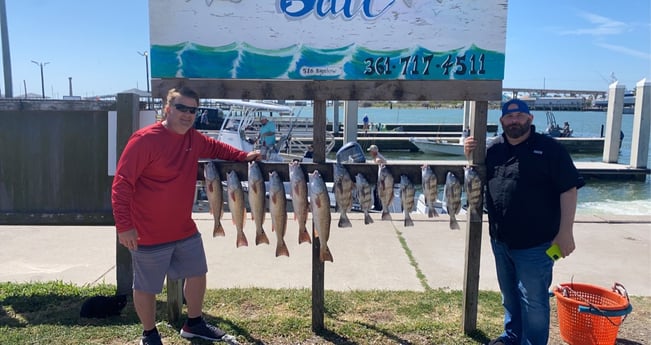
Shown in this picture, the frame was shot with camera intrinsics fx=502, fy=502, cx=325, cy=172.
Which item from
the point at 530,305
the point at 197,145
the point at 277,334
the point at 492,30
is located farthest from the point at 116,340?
the point at 492,30

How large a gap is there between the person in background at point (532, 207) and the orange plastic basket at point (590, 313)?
0.50m

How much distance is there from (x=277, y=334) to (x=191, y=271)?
89 centimetres

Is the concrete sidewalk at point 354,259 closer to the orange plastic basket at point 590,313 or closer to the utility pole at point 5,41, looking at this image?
the orange plastic basket at point 590,313

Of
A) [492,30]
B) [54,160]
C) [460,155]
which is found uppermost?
[492,30]

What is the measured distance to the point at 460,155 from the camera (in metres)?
26.3

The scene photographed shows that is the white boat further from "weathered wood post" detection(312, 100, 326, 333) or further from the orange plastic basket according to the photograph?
"weathered wood post" detection(312, 100, 326, 333)

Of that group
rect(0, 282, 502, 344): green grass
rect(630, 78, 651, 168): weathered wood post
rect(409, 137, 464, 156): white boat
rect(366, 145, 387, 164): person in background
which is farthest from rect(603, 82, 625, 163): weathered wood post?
rect(0, 282, 502, 344): green grass

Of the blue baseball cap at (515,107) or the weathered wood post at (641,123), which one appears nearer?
the blue baseball cap at (515,107)

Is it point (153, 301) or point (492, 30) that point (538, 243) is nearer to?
point (492, 30)

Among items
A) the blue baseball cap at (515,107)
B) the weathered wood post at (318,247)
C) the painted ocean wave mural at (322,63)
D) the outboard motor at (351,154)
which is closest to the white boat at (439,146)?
the outboard motor at (351,154)

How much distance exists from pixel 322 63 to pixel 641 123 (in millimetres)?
19325

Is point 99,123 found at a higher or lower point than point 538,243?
higher

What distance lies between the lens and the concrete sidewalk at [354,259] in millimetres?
5266

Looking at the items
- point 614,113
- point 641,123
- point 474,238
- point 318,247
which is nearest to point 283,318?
point 318,247
